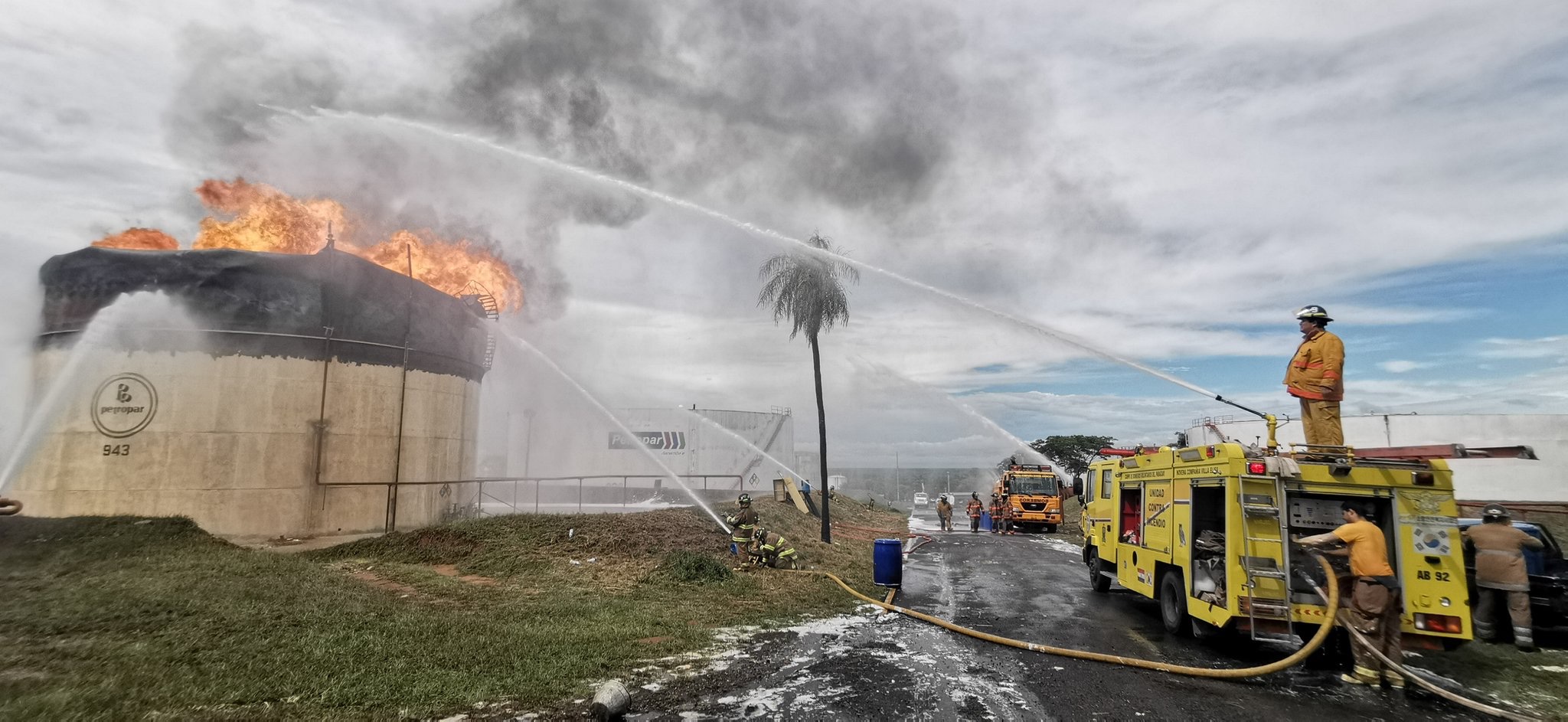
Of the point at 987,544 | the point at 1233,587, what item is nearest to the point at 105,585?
the point at 1233,587

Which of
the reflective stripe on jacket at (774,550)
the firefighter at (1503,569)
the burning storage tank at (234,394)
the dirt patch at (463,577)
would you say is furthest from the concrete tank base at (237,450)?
the firefighter at (1503,569)

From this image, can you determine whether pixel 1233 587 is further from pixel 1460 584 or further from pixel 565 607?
pixel 565 607

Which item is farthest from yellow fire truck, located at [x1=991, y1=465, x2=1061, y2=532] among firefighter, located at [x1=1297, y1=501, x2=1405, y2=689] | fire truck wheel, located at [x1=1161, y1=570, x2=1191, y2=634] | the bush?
firefighter, located at [x1=1297, y1=501, x2=1405, y2=689]

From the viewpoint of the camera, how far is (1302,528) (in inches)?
353

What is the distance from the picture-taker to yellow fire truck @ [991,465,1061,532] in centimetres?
3086

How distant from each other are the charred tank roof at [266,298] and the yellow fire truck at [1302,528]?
20.0 meters

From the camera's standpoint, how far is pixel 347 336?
19109 millimetres

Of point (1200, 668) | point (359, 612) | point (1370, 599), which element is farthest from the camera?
point (359, 612)

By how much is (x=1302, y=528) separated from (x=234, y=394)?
21912 millimetres

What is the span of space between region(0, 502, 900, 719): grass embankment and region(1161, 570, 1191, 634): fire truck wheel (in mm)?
5110

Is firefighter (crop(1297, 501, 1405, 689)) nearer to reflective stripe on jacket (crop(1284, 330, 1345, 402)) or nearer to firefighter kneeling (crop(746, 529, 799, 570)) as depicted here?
reflective stripe on jacket (crop(1284, 330, 1345, 402))

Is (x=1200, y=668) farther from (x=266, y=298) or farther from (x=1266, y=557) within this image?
(x=266, y=298)

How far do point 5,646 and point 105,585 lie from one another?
334 cm

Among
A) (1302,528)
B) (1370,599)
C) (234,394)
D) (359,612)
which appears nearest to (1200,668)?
(1370,599)
